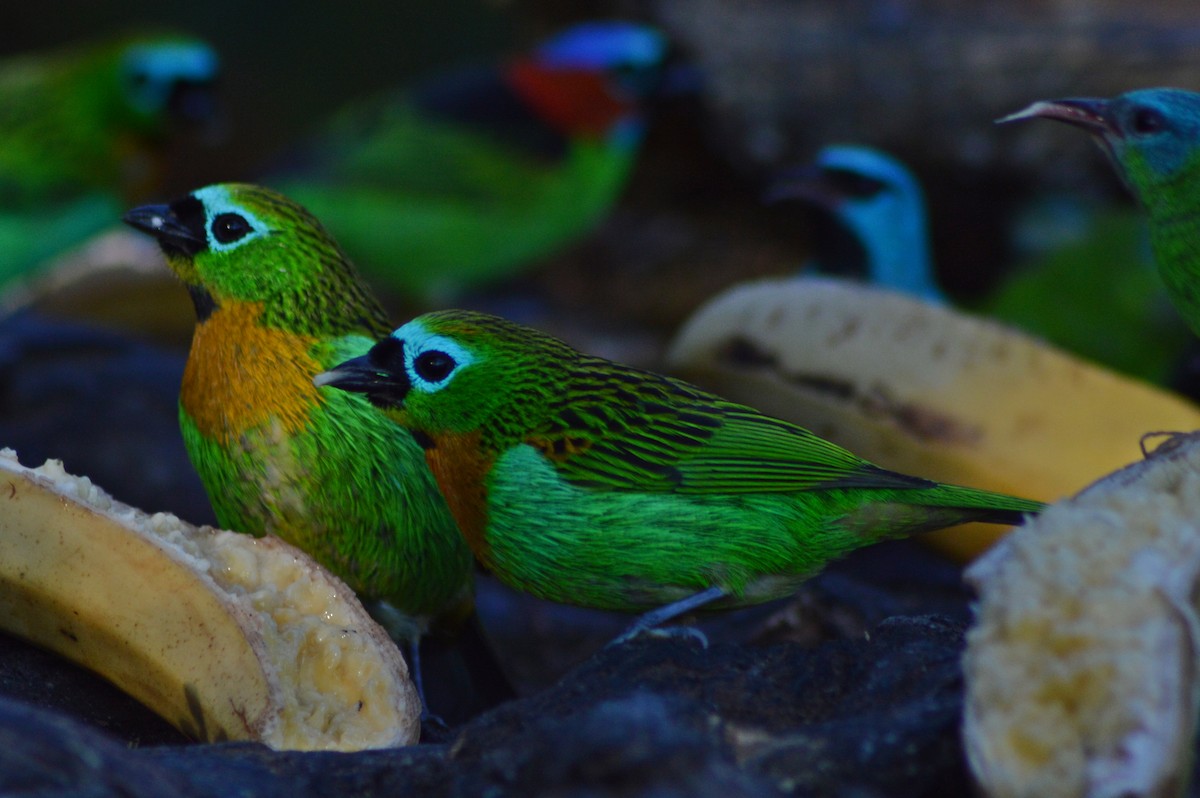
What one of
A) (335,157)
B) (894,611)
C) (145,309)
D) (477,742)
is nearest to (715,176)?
(335,157)

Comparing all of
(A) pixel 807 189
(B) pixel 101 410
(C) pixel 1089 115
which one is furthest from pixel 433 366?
(A) pixel 807 189

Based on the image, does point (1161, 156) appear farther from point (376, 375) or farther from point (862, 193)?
point (862, 193)

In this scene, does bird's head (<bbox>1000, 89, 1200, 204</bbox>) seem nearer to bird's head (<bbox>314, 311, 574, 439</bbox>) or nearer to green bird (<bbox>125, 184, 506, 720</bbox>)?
bird's head (<bbox>314, 311, 574, 439</bbox>)

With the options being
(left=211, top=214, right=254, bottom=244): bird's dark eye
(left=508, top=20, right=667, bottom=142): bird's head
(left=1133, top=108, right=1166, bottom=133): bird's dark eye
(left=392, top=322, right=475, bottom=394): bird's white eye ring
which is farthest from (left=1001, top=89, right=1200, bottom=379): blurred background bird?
(left=508, top=20, right=667, bottom=142): bird's head

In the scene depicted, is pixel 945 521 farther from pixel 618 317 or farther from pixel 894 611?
pixel 618 317

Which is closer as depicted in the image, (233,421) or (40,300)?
(233,421)

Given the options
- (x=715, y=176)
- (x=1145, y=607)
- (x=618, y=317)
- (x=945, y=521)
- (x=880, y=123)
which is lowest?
(x=618, y=317)
